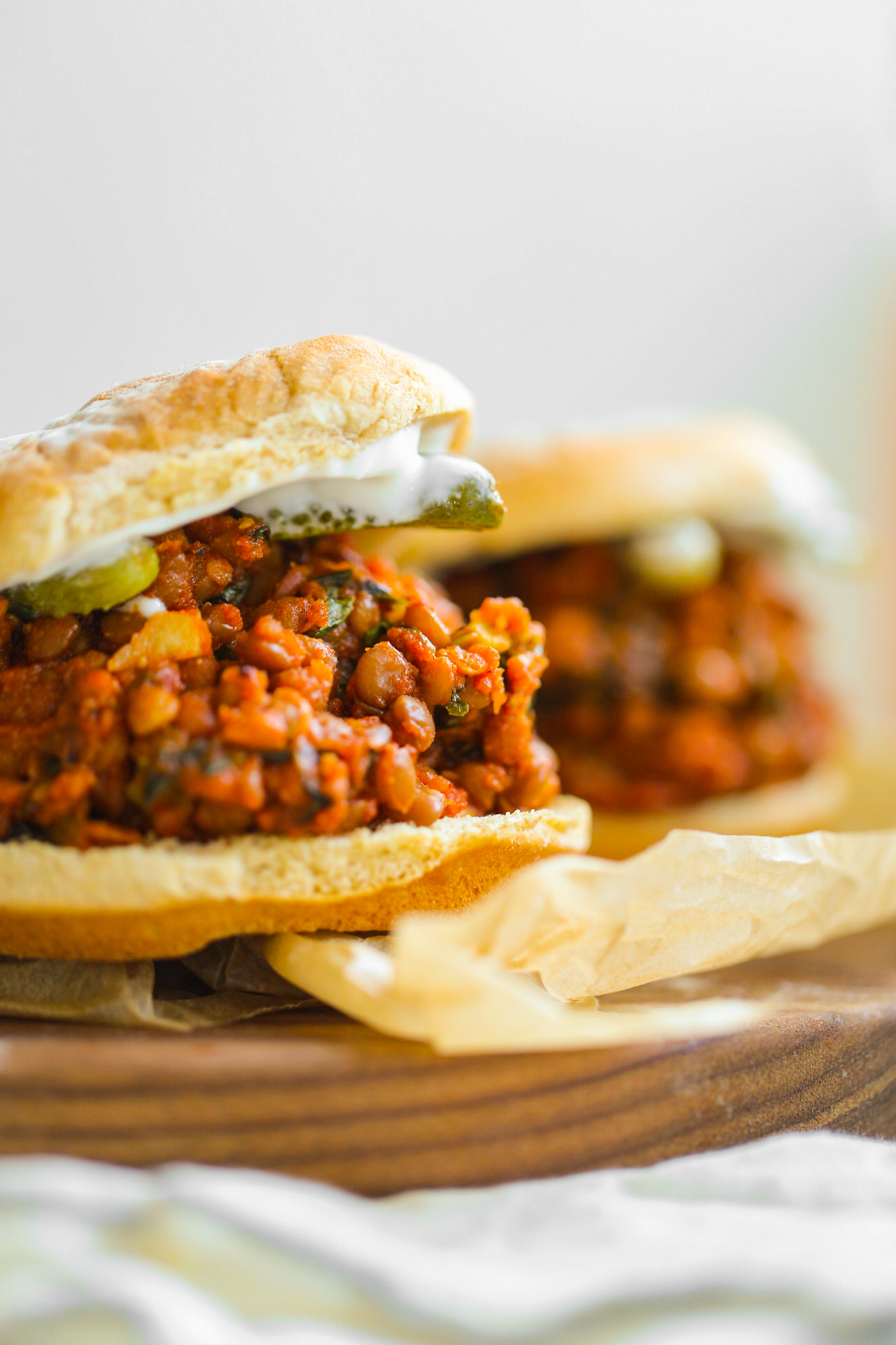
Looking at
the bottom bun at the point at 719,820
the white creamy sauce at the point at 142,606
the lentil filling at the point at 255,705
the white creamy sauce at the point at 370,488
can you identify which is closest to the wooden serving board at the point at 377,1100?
the lentil filling at the point at 255,705

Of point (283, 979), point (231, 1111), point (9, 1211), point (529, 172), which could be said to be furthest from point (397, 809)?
point (529, 172)

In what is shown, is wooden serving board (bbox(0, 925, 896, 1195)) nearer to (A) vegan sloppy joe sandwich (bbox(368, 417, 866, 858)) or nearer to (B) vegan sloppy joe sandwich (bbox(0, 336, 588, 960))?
(B) vegan sloppy joe sandwich (bbox(0, 336, 588, 960))

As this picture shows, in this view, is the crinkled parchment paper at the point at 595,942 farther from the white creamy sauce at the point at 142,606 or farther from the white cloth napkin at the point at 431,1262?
the white creamy sauce at the point at 142,606

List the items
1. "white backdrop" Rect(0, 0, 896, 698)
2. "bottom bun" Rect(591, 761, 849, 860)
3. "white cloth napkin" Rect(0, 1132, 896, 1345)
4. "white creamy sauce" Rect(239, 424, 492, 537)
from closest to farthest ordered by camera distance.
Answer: "white cloth napkin" Rect(0, 1132, 896, 1345), "white creamy sauce" Rect(239, 424, 492, 537), "bottom bun" Rect(591, 761, 849, 860), "white backdrop" Rect(0, 0, 896, 698)

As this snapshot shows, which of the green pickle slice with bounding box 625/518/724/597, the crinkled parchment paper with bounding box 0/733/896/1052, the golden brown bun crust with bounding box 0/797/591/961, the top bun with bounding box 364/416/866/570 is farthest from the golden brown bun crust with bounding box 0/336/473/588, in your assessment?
the green pickle slice with bounding box 625/518/724/597

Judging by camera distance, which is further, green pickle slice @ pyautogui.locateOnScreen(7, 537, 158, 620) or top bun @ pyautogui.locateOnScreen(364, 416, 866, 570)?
top bun @ pyautogui.locateOnScreen(364, 416, 866, 570)

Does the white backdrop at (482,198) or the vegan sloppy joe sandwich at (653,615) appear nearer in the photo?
the vegan sloppy joe sandwich at (653,615)

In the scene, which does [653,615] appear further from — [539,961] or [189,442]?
[189,442]

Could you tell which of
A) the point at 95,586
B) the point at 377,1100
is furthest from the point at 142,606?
the point at 377,1100
